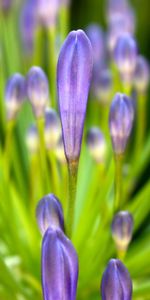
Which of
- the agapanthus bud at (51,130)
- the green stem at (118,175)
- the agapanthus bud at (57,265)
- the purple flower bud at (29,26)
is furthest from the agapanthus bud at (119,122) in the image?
the purple flower bud at (29,26)

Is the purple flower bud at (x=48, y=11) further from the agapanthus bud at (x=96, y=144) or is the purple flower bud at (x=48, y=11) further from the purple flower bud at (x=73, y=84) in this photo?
the purple flower bud at (x=73, y=84)

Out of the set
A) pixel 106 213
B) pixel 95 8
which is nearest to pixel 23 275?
pixel 106 213

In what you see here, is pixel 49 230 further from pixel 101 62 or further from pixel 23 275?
pixel 101 62

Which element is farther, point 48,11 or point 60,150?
point 48,11

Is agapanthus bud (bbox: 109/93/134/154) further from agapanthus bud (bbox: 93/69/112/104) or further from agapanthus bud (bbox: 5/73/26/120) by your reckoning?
agapanthus bud (bbox: 93/69/112/104)

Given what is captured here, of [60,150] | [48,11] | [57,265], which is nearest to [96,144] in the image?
[60,150]

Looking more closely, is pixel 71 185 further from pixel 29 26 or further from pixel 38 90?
pixel 29 26
